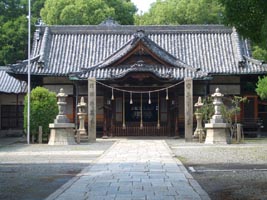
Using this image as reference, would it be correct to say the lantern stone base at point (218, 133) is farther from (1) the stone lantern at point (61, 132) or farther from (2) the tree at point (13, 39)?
(2) the tree at point (13, 39)

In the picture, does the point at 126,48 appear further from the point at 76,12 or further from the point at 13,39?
the point at 76,12

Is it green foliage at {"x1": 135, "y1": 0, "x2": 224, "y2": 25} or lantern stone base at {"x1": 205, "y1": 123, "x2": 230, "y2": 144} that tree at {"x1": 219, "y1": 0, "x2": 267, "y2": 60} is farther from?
green foliage at {"x1": 135, "y1": 0, "x2": 224, "y2": 25}

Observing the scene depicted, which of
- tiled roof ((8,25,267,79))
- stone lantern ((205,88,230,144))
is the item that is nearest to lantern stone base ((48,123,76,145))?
tiled roof ((8,25,267,79))

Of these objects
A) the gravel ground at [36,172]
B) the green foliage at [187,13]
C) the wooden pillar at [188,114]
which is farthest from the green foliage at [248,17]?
the green foliage at [187,13]

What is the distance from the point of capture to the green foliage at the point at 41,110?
1053 inches

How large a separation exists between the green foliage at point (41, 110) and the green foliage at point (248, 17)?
750 inches

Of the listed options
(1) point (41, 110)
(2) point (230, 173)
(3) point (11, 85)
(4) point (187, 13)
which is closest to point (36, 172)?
(2) point (230, 173)

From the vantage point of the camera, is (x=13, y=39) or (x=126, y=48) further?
(x=13, y=39)

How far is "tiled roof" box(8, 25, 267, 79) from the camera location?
31.7m

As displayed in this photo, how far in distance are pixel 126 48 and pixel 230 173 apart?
20598 millimetres

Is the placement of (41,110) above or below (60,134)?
above

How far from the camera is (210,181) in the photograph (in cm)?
1091

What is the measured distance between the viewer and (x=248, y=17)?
28.8ft

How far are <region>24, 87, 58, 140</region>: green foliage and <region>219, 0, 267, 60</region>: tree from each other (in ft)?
62.4
